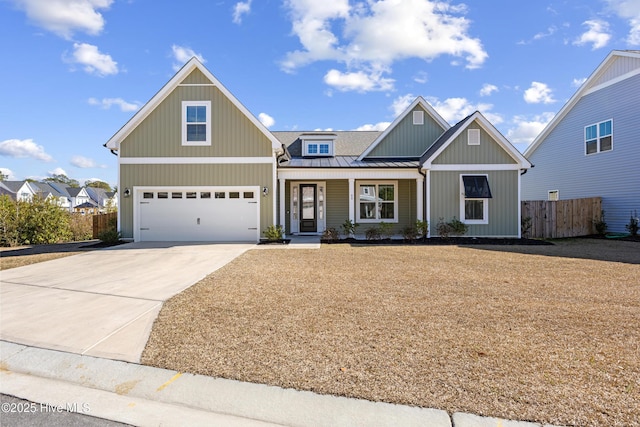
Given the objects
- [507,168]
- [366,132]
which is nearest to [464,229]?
[507,168]

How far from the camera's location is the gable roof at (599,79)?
608 inches

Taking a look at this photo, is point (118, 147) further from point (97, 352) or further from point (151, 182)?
point (97, 352)

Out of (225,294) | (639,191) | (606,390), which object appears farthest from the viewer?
(639,191)

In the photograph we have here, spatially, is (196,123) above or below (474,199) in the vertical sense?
above

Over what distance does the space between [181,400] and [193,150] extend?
1181cm

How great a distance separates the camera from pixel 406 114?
16.4m

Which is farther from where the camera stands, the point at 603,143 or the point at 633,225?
the point at 603,143

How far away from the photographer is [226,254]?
10.5 meters

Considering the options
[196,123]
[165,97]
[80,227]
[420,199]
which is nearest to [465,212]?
[420,199]

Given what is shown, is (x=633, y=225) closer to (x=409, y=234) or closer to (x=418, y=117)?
(x=409, y=234)

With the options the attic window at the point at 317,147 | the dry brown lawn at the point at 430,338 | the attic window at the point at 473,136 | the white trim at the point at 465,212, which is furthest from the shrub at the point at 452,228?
the attic window at the point at 317,147

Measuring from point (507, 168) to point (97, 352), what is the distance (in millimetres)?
14572

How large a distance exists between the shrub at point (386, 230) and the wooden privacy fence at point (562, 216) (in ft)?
18.2

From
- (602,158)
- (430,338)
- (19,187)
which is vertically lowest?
(430,338)
